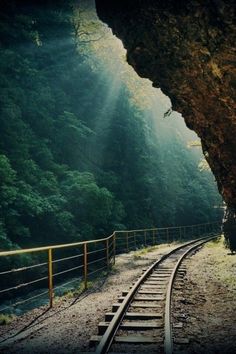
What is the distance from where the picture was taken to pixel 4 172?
1728 centimetres

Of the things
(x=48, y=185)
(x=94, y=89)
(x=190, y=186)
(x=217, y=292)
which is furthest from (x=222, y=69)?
(x=190, y=186)

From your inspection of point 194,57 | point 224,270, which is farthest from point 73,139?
point 194,57

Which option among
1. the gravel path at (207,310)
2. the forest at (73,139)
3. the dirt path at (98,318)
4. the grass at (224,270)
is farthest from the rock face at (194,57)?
the forest at (73,139)

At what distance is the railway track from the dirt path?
0.25 meters

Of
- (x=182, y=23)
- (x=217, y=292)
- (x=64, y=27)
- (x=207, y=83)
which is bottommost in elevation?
(x=217, y=292)

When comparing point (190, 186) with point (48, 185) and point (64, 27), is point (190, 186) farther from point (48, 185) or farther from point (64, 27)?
point (48, 185)

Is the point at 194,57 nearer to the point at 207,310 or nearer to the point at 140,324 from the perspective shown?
the point at 207,310

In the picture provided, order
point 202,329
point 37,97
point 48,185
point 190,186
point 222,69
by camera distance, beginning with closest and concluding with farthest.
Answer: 1. point 202,329
2. point 222,69
3. point 48,185
4. point 37,97
5. point 190,186

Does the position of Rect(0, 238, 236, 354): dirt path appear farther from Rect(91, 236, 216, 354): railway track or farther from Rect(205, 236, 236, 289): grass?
Rect(91, 236, 216, 354): railway track

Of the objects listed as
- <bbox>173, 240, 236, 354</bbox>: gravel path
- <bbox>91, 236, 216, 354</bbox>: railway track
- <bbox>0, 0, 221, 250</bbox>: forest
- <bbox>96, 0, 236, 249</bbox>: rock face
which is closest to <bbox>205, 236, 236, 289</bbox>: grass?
<bbox>173, 240, 236, 354</bbox>: gravel path

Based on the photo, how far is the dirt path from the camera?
5.79 m

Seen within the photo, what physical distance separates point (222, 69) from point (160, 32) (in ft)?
6.89

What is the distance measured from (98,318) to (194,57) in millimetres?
6777

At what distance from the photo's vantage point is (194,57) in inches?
377
